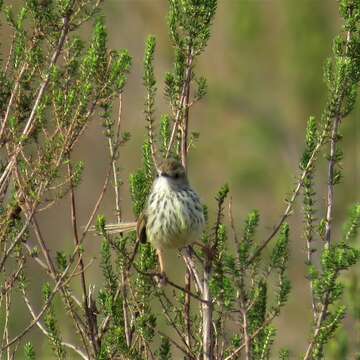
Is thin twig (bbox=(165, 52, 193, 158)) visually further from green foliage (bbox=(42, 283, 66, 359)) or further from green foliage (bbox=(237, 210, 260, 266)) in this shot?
green foliage (bbox=(42, 283, 66, 359))

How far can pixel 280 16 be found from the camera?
16875 millimetres

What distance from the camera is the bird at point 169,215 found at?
4367 mm

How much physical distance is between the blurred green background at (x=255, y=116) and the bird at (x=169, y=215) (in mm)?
10464

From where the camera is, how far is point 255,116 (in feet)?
55.2

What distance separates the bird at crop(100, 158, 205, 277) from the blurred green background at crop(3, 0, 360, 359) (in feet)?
34.3

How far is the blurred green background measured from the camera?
15430 millimetres

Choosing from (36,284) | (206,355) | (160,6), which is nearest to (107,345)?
(206,355)

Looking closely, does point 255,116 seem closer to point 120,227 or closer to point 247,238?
point 120,227

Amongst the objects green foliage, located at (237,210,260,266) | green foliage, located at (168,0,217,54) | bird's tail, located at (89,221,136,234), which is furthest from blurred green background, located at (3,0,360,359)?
green foliage, located at (237,210,260,266)

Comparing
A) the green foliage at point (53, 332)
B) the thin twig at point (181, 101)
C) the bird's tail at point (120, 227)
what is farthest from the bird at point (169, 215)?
the green foliage at point (53, 332)

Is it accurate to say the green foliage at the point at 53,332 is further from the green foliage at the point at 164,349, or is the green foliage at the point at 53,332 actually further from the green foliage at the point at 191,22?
the green foliage at the point at 191,22

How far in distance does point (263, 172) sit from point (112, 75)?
508 inches

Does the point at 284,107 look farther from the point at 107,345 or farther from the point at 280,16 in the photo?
the point at 107,345

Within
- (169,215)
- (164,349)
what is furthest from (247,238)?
(169,215)
